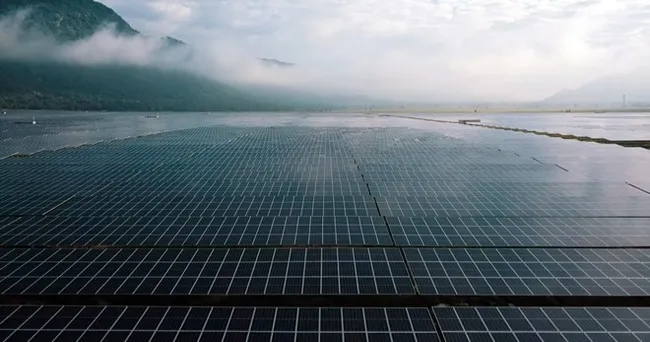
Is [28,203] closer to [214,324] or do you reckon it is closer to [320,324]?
[214,324]

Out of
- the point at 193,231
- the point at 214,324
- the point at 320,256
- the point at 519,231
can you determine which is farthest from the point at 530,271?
the point at 193,231

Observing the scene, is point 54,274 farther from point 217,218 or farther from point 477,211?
point 477,211

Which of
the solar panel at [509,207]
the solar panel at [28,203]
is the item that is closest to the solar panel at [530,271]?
the solar panel at [509,207]

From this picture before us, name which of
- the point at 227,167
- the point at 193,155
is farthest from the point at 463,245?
the point at 193,155

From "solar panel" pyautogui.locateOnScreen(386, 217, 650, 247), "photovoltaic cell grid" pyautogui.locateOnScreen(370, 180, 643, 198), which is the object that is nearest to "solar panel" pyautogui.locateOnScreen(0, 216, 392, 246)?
"solar panel" pyautogui.locateOnScreen(386, 217, 650, 247)

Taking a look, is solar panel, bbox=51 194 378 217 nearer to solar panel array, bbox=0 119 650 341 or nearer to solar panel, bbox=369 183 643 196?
solar panel array, bbox=0 119 650 341

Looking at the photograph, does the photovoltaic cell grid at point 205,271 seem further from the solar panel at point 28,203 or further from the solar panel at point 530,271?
the solar panel at point 28,203
